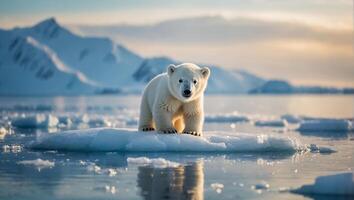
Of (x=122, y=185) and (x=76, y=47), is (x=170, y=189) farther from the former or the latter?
(x=76, y=47)

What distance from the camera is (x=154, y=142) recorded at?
12.1 m

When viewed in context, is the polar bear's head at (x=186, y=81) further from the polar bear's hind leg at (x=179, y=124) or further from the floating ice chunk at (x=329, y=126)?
the floating ice chunk at (x=329, y=126)

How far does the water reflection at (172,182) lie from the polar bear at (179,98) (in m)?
1.57

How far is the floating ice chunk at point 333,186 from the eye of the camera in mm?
7887

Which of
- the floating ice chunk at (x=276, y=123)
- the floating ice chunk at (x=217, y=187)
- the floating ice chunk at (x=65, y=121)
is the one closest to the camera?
the floating ice chunk at (x=217, y=187)

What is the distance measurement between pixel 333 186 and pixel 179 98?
4390 mm

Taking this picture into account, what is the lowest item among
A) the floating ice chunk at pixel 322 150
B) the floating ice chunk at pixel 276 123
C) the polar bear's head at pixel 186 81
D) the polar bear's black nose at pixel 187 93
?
the floating ice chunk at pixel 322 150

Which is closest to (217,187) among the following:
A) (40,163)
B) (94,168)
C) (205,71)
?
(94,168)

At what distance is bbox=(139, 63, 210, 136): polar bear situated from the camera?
11.7 meters

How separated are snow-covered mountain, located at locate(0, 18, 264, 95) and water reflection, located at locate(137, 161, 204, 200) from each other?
139090 mm

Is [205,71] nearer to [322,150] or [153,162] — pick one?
[153,162]

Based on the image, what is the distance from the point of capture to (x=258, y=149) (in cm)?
1281

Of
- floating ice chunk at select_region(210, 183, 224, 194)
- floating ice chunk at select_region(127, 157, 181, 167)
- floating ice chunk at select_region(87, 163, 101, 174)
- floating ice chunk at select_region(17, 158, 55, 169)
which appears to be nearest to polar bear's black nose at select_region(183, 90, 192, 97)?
floating ice chunk at select_region(127, 157, 181, 167)

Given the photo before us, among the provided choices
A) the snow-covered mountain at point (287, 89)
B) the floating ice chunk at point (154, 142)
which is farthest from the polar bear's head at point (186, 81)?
the snow-covered mountain at point (287, 89)
